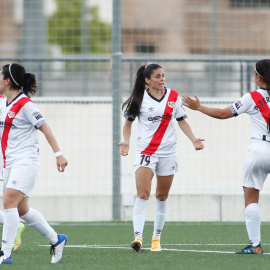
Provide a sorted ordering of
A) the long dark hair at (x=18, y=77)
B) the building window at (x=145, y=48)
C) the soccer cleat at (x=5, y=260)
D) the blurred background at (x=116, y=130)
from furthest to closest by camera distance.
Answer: the building window at (x=145, y=48), the blurred background at (x=116, y=130), the long dark hair at (x=18, y=77), the soccer cleat at (x=5, y=260)

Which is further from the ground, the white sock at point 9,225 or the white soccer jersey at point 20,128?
the white soccer jersey at point 20,128

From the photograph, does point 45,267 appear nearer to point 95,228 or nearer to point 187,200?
point 95,228

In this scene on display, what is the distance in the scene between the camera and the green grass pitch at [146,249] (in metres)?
8.01

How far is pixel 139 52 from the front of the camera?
1830cm

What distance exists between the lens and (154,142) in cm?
953

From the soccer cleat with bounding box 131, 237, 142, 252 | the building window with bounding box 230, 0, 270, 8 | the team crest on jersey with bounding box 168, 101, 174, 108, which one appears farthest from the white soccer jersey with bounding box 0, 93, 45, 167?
the building window with bounding box 230, 0, 270, 8

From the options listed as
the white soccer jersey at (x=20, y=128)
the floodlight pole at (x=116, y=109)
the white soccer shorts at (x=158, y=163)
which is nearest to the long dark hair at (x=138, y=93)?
the white soccer shorts at (x=158, y=163)

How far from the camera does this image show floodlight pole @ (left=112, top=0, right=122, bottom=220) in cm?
1448

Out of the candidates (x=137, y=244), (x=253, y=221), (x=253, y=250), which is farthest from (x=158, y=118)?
(x=253, y=250)

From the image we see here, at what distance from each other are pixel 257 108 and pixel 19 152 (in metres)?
2.42

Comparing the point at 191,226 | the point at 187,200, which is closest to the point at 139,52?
the point at 187,200

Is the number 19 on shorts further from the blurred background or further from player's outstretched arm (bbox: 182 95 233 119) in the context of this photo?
the blurred background

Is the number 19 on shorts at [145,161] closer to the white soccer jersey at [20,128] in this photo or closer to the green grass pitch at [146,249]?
the green grass pitch at [146,249]

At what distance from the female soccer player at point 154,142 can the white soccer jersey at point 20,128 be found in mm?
1513
